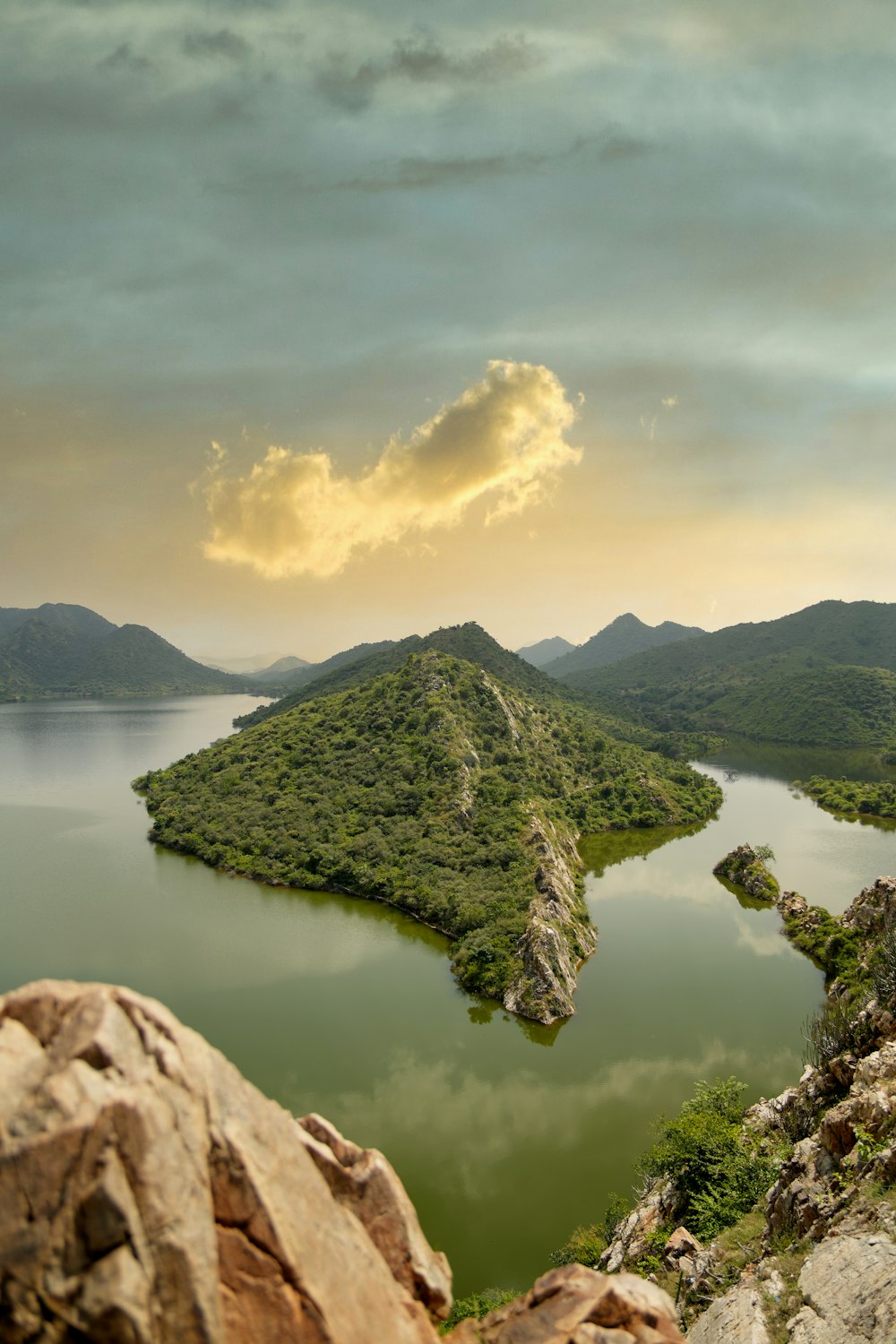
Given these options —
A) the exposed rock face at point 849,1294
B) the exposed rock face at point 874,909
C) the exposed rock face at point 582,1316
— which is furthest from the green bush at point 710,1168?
the exposed rock face at point 874,909

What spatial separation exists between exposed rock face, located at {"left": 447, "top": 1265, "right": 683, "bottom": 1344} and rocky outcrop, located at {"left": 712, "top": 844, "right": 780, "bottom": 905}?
6199 cm

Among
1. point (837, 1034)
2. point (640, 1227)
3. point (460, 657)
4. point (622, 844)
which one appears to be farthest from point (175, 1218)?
point (460, 657)

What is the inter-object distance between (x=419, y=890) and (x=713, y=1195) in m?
34.9

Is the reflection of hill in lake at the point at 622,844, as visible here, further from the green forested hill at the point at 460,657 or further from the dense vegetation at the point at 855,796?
the green forested hill at the point at 460,657

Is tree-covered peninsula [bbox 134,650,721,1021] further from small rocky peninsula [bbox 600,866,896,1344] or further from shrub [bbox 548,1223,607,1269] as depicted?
small rocky peninsula [bbox 600,866,896,1344]

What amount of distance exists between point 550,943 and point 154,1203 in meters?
41.0

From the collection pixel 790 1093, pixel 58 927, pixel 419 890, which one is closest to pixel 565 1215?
pixel 790 1093

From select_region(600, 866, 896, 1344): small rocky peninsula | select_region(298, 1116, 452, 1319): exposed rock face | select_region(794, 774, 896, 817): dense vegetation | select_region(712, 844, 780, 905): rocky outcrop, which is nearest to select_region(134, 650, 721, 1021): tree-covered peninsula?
select_region(600, 866, 896, 1344): small rocky peninsula

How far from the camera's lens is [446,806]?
225 ft

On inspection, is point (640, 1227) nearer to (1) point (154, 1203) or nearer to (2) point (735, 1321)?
(2) point (735, 1321)

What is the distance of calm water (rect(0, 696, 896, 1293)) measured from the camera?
27484 millimetres

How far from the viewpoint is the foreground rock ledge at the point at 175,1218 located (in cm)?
592

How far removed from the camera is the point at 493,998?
1644 inches

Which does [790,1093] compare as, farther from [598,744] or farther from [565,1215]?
[598,744]
